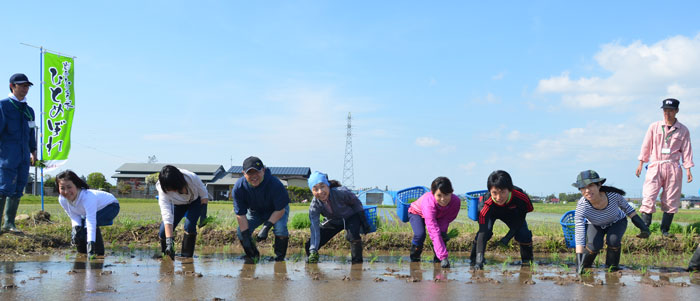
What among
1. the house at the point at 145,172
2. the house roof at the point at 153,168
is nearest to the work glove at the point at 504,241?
the house at the point at 145,172

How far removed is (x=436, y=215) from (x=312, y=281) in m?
1.91

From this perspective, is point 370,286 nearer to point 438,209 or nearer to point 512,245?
point 438,209

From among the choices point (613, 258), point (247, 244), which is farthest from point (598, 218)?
point (247, 244)

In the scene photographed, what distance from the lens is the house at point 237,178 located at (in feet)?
156

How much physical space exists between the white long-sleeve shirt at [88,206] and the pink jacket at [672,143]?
722cm

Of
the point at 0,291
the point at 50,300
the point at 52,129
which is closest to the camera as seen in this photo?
the point at 50,300

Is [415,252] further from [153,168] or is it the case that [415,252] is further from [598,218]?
[153,168]

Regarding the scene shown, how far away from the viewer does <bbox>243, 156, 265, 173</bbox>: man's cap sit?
212 inches

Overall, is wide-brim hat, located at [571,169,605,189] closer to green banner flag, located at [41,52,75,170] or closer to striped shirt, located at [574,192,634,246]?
striped shirt, located at [574,192,634,246]

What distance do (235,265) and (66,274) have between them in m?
1.58

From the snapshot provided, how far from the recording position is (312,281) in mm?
4375

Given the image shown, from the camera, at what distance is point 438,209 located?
18.6ft

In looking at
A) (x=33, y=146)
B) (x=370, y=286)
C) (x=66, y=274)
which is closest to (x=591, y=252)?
(x=370, y=286)

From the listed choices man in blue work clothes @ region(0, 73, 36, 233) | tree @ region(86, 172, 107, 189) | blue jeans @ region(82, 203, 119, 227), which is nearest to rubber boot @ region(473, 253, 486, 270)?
blue jeans @ region(82, 203, 119, 227)
